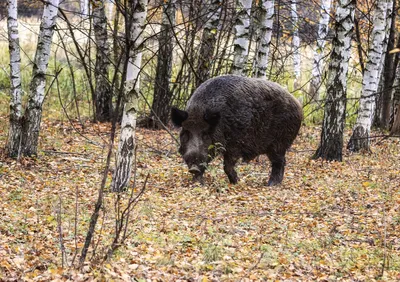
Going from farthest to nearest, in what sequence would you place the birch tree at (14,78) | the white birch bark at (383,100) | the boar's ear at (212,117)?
1. the white birch bark at (383,100)
2. the birch tree at (14,78)
3. the boar's ear at (212,117)

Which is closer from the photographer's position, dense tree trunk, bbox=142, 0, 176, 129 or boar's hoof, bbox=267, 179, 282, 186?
boar's hoof, bbox=267, 179, 282, 186

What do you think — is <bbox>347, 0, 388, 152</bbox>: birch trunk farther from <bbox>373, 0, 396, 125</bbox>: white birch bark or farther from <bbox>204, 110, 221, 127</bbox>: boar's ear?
<bbox>204, 110, 221, 127</bbox>: boar's ear

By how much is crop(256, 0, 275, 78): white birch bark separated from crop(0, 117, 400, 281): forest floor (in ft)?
6.78

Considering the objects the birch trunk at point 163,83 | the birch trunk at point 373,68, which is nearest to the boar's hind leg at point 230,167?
the birch trunk at point 373,68

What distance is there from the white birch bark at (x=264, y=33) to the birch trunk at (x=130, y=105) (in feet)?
16.2

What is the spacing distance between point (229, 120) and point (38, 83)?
3385mm

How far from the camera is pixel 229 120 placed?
10211 mm

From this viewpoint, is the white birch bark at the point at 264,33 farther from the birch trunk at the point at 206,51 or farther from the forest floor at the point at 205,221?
the forest floor at the point at 205,221

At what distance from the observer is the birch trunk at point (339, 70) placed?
12328 millimetres

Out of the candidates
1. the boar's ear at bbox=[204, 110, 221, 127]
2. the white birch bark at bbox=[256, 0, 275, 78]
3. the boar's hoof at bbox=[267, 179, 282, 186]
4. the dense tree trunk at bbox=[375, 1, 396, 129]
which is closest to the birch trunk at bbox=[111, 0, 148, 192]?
the boar's ear at bbox=[204, 110, 221, 127]

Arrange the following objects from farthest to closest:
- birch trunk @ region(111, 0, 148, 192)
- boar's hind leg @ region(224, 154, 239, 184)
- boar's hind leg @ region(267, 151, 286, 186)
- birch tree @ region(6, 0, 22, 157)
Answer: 1. boar's hind leg @ region(267, 151, 286, 186)
2. birch tree @ region(6, 0, 22, 157)
3. boar's hind leg @ region(224, 154, 239, 184)
4. birch trunk @ region(111, 0, 148, 192)

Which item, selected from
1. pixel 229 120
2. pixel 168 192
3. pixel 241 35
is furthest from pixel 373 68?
pixel 168 192

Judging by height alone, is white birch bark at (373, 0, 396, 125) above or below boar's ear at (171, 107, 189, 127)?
above

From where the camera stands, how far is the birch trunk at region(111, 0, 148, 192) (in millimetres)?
8352
